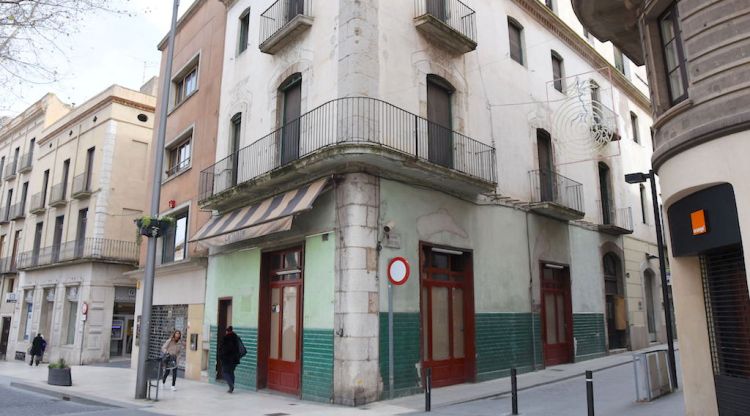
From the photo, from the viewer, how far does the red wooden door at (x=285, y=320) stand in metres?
12.4

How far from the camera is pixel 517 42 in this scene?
18.0 metres

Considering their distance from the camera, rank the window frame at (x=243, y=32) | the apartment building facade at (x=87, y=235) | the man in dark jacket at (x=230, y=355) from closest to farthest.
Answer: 1. the man in dark jacket at (x=230, y=355)
2. the window frame at (x=243, y=32)
3. the apartment building facade at (x=87, y=235)

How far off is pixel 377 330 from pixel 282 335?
314 centimetres

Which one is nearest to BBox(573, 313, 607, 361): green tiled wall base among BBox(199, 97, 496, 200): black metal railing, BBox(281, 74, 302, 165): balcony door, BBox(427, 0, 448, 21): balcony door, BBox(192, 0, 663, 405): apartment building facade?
BBox(192, 0, 663, 405): apartment building facade

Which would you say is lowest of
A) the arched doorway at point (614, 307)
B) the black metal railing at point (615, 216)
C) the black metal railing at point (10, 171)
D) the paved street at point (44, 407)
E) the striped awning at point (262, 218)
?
the paved street at point (44, 407)

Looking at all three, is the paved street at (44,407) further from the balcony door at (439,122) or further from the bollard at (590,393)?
the balcony door at (439,122)

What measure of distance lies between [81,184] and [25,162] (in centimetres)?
1003

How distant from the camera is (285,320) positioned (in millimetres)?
12945

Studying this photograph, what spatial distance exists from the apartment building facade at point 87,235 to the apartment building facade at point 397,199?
39.9 ft

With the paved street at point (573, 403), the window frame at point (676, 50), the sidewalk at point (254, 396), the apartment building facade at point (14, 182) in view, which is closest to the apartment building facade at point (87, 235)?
the apartment building facade at point (14, 182)

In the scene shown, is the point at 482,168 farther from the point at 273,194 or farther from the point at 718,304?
the point at 718,304

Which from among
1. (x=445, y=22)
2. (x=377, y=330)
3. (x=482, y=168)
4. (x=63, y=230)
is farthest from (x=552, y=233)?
(x=63, y=230)

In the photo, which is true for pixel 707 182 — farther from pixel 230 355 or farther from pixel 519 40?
pixel 519 40

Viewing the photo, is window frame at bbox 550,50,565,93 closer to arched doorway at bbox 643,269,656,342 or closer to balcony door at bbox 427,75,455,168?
balcony door at bbox 427,75,455,168
